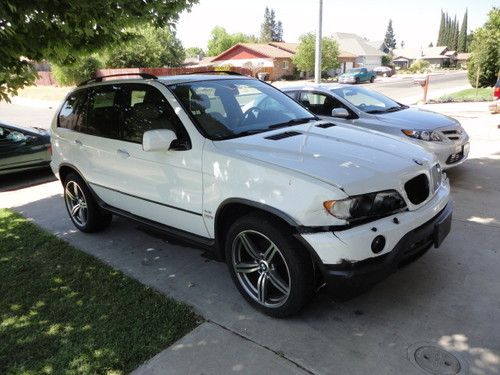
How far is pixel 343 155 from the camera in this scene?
10.5 ft

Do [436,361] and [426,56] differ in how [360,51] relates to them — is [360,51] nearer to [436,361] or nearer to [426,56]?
[426,56]

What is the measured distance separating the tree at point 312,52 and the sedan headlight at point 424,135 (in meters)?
44.8

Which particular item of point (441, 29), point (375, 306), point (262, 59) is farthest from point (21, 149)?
point (441, 29)

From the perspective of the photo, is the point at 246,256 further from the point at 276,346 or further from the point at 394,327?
the point at 394,327

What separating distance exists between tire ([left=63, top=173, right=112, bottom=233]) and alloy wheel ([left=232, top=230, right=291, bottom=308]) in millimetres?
2282

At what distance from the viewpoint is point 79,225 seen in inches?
212

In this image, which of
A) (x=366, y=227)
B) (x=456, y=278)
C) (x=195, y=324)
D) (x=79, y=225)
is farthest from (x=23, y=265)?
(x=456, y=278)

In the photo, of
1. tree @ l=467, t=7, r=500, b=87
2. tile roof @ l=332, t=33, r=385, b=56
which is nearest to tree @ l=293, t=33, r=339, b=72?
tile roof @ l=332, t=33, r=385, b=56

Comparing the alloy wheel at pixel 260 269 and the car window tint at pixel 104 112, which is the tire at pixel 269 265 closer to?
the alloy wheel at pixel 260 269

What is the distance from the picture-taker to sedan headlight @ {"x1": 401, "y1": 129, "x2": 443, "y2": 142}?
6.11 m

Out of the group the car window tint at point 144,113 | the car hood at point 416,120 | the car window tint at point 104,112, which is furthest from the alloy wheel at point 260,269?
the car hood at point 416,120

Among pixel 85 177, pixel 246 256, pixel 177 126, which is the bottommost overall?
pixel 246 256

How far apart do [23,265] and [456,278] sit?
169 inches

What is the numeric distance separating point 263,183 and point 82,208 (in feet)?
10.5
